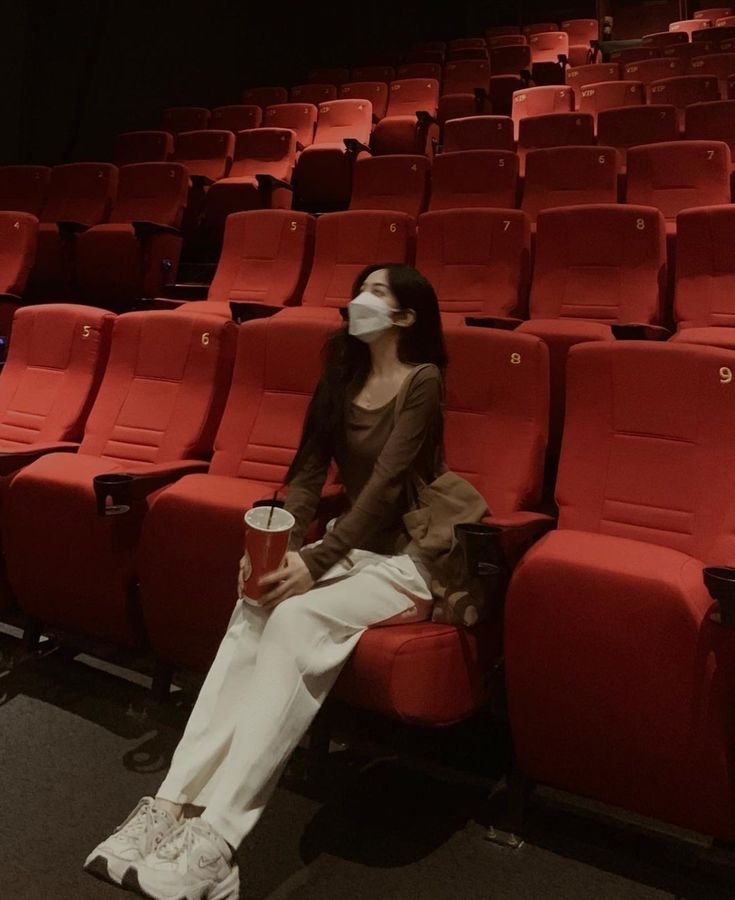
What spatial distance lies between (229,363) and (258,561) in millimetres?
369

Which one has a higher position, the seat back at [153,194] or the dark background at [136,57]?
the dark background at [136,57]

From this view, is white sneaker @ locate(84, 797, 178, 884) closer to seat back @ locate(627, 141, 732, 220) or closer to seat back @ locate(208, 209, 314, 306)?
seat back @ locate(208, 209, 314, 306)

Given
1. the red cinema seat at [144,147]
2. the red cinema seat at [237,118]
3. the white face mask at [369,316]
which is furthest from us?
the red cinema seat at [237,118]

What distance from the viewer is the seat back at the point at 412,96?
2.39 meters

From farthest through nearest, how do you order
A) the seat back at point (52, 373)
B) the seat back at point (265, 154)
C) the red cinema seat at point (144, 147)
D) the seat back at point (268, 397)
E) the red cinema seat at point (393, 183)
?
the red cinema seat at point (144, 147), the seat back at point (265, 154), the red cinema seat at point (393, 183), the seat back at point (52, 373), the seat back at point (268, 397)

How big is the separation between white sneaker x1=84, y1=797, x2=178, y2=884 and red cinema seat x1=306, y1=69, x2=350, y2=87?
8.96ft

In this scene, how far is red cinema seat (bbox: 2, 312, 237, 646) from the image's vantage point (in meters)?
0.74

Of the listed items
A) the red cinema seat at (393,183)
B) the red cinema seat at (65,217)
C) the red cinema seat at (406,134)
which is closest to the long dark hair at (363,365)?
the red cinema seat at (393,183)

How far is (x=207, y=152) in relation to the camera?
1.96 metres

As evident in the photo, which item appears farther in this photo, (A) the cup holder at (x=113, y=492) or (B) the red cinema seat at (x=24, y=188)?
(B) the red cinema seat at (x=24, y=188)

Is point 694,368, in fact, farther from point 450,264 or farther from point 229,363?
point 450,264

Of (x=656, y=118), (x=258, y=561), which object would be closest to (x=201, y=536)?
(x=258, y=561)

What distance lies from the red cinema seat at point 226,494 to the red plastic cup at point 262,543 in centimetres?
11

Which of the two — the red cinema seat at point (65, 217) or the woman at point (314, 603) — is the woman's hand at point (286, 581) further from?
the red cinema seat at point (65, 217)
